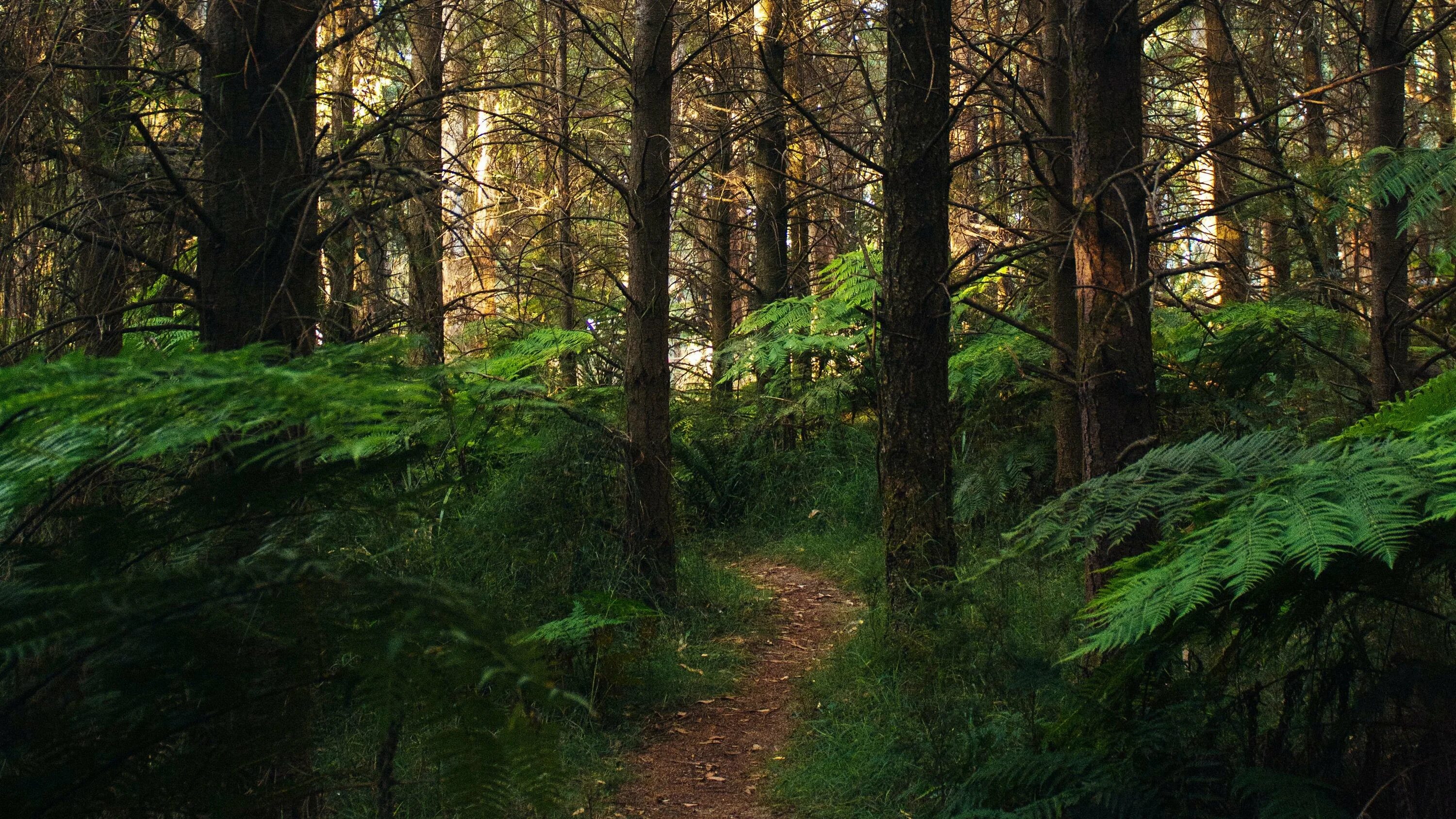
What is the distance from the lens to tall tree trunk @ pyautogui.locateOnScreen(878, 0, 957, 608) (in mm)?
5988

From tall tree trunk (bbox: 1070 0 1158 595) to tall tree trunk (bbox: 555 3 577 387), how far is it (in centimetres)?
308

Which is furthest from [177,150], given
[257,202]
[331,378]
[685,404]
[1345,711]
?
[685,404]

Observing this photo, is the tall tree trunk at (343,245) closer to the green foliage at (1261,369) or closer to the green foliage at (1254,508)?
the green foliage at (1254,508)

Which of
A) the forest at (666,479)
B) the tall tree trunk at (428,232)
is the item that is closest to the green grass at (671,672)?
the forest at (666,479)

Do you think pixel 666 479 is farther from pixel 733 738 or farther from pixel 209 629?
pixel 209 629

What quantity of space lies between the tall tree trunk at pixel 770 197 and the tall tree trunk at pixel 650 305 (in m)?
4.32

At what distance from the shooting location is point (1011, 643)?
4.84 metres

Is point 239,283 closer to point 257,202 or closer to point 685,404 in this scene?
point 257,202

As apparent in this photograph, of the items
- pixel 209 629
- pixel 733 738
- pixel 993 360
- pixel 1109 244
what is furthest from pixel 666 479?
pixel 209 629

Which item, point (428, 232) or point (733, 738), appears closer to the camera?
point (428, 232)

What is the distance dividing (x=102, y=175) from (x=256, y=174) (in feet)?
1.73

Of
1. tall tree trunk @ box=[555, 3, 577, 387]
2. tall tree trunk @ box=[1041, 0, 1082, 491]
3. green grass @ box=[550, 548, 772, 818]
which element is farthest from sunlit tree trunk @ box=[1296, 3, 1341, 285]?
tall tree trunk @ box=[555, 3, 577, 387]

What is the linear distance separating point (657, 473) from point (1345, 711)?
17.0 ft

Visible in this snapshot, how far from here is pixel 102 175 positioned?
3.75 meters
